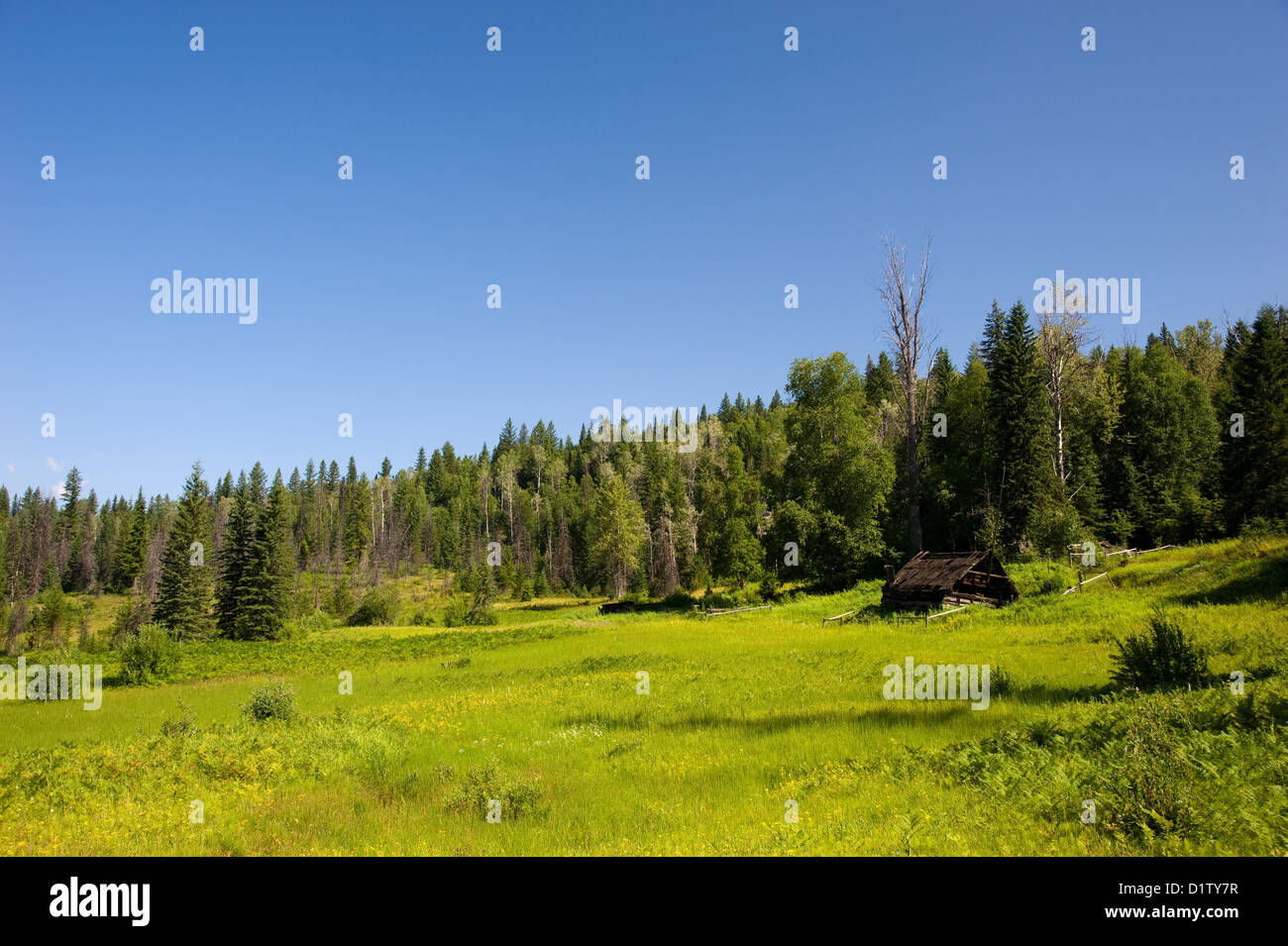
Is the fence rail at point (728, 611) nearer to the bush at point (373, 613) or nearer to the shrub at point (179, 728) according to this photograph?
the shrub at point (179, 728)

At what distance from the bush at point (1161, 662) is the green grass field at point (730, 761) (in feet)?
1.87

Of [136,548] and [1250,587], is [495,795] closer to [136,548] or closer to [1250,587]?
[1250,587]

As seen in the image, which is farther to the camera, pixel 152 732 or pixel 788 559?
pixel 788 559

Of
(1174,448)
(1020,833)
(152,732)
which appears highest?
(1174,448)

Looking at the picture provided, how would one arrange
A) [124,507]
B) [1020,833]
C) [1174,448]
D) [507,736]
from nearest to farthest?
[1020,833] → [507,736] → [1174,448] → [124,507]

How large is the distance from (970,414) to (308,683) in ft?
189

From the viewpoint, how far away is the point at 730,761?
1250 cm

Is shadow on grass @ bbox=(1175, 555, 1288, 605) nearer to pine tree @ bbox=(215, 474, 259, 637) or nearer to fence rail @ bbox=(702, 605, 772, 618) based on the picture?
fence rail @ bbox=(702, 605, 772, 618)

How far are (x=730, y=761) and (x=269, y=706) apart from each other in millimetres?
14996

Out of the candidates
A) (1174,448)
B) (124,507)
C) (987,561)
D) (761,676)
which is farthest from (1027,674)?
(124,507)

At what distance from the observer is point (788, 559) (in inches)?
2039

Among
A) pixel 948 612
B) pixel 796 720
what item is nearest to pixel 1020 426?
pixel 948 612

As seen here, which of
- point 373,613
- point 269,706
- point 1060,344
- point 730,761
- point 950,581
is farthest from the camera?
point 373,613
